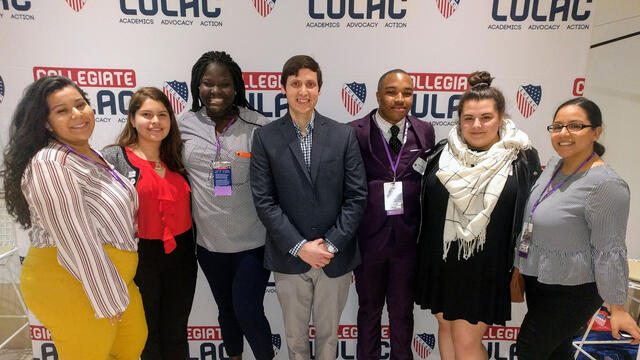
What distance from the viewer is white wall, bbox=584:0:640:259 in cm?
305

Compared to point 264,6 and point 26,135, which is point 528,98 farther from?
point 26,135

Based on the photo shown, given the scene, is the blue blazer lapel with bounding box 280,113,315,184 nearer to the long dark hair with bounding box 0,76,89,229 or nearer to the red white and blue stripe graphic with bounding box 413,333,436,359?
the long dark hair with bounding box 0,76,89,229

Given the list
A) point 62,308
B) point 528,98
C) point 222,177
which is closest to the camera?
point 62,308

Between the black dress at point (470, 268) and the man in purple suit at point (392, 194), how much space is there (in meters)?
0.11

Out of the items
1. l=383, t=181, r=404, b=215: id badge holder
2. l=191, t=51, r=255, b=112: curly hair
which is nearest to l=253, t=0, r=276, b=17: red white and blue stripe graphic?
l=191, t=51, r=255, b=112: curly hair

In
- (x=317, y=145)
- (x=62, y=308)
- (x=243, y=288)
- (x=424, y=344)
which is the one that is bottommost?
(x=424, y=344)

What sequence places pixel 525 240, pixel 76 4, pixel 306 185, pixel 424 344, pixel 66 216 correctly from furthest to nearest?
pixel 424 344 < pixel 76 4 < pixel 306 185 < pixel 525 240 < pixel 66 216

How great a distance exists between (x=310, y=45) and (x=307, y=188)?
1197 millimetres

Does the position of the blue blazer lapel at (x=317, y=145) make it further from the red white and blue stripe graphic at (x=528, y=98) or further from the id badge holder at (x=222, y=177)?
the red white and blue stripe graphic at (x=528, y=98)

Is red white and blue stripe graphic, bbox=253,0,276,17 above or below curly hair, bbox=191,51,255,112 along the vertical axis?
above

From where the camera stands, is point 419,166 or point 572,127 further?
point 419,166

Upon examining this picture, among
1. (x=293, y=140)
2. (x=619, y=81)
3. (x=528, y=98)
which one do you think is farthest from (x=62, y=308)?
(x=619, y=81)

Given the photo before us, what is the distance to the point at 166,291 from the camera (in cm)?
205

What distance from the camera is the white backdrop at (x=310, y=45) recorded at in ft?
8.26
